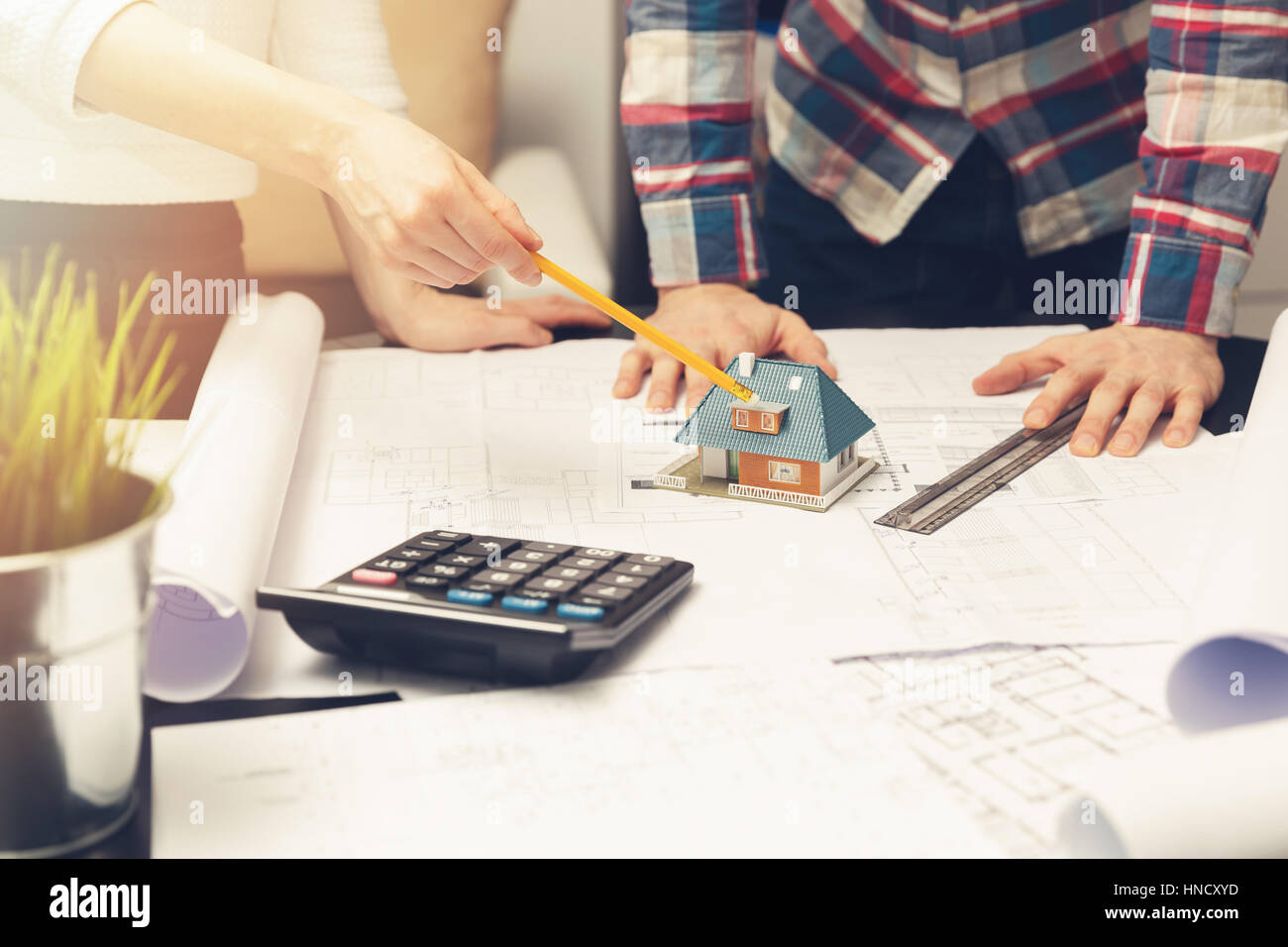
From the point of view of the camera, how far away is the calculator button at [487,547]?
541 mm

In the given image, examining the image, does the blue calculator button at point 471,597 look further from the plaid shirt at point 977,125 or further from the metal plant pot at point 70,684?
the plaid shirt at point 977,125

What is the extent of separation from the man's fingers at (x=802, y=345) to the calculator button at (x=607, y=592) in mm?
449

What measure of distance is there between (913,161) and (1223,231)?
1.16 feet

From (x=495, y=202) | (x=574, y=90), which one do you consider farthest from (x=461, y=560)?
(x=574, y=90)

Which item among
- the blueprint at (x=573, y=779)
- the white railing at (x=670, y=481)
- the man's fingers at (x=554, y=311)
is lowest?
the man's fingers at (x=554, y=311)

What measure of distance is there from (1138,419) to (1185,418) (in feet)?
0.11

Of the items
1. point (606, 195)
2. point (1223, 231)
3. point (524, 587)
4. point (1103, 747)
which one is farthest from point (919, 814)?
point (606, 195)

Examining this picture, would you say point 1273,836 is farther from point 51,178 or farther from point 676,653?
point 51,178

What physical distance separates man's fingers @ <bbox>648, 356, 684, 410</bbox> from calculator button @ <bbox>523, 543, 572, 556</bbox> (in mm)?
319

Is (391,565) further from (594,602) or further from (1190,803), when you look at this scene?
(1190,803)

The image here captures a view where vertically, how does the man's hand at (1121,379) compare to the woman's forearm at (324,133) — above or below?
below

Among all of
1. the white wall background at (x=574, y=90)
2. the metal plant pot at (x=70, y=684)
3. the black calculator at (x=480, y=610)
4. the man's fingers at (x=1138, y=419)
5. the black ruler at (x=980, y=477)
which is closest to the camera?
the metal plant pot at (x=70, y=684)

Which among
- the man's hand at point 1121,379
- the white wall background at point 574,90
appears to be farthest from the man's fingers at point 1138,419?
the white wall background at point 574,90

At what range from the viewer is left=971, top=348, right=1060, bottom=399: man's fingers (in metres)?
0.87
